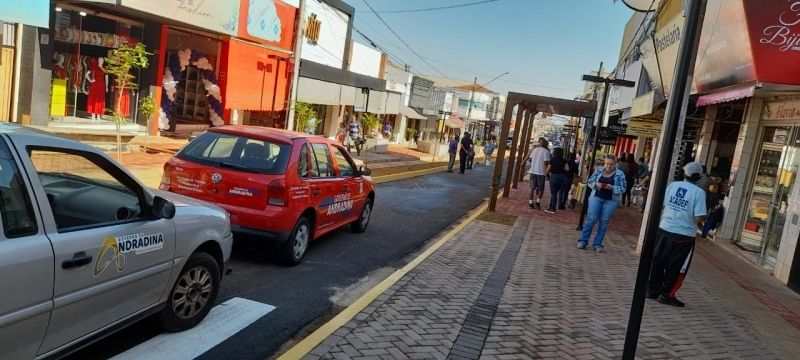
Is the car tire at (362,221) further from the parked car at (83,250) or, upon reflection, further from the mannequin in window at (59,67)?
the mannequin in window at (59,67)

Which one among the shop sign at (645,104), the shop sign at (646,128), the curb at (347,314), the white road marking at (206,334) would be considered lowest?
the white road marking at (206,334)

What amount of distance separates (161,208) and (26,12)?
34.8ft

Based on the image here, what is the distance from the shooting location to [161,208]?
379 cm

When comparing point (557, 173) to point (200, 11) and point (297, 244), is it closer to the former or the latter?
point (297, 244)

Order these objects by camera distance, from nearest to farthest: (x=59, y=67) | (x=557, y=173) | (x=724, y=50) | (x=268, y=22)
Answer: (x=724, y=50), (x=557, y=173), (x=59, y=67), (x=268, y=22)

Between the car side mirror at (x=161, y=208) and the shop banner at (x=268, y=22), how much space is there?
621 inches

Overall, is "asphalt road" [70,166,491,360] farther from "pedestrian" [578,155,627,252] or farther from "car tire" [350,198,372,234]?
"pedestrian" [578,155,627,252]

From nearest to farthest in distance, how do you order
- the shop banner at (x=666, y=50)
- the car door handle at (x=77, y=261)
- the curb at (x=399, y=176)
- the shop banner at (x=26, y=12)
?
1. the car door handle at (x=77, y=261)
2. the shop banner at (x=666, y=50)
3. the shop banner at (x=26, y=12)
4. the curb at (x=399, y=176)

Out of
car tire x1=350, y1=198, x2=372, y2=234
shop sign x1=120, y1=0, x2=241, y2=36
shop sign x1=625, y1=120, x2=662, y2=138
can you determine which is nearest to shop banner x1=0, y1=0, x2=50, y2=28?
shop sign x1=120, y1=0, x2=241, y2=36

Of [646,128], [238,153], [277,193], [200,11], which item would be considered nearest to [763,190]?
[646,128]

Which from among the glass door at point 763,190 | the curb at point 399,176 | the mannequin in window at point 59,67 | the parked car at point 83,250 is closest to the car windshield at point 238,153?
the parked car at point 83,250

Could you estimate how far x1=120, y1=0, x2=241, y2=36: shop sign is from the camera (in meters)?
14.3

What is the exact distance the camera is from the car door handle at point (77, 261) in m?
3.01

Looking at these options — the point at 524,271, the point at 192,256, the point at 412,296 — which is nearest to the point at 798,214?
the point at 524,271
